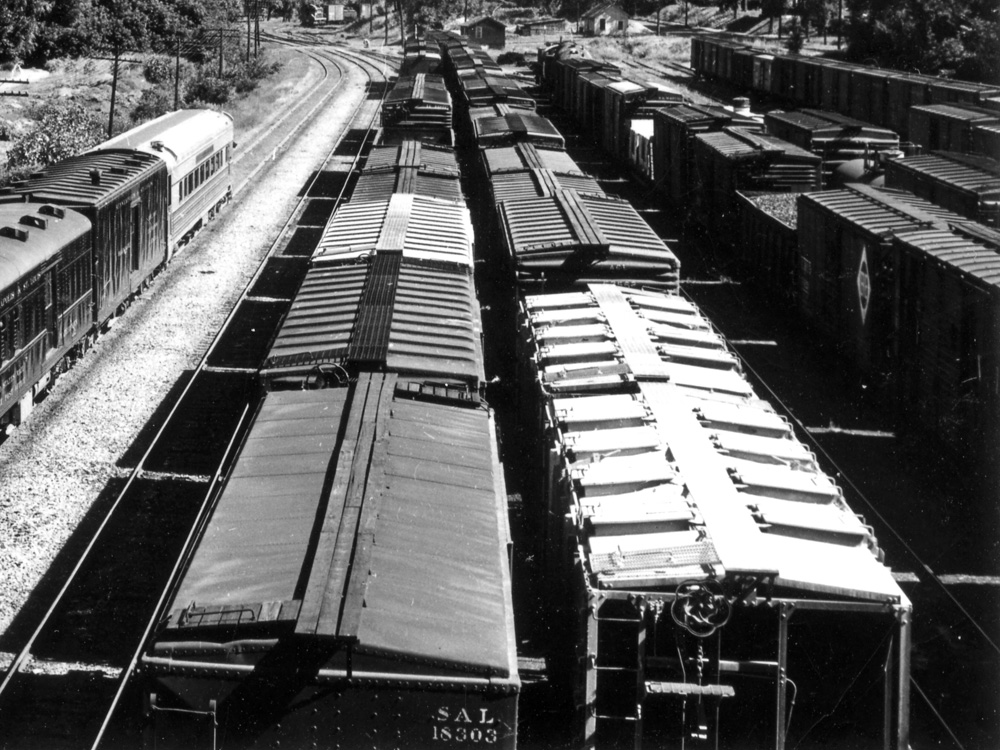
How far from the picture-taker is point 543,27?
4405 inches

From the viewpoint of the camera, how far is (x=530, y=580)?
12.7m

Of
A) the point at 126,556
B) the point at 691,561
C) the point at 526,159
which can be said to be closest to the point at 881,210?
the point at 526,159

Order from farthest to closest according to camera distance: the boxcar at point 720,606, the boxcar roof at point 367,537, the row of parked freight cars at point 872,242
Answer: the row of parked freight cars at point 872,242, the boxcar at point 720,606, the boxcar roof at point 367,537

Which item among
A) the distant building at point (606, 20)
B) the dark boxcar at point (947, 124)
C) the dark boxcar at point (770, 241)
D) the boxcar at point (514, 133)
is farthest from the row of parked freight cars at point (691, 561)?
the distant building at point (606, 20)

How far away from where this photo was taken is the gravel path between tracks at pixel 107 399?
1382 cm

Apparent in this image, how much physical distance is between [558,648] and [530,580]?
206 cm

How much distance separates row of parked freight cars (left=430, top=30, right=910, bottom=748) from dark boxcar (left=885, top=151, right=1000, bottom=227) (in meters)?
10.2

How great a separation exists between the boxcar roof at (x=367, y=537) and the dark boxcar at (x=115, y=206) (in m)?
9.60

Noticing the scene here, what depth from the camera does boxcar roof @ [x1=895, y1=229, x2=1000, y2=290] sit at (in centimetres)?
1422

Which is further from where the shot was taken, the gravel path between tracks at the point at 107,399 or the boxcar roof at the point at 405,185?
the boxcar roof at the point at 405,185

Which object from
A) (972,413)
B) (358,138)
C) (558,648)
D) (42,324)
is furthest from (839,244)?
A: (358,138)

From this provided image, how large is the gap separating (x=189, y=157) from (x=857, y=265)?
16.3 m

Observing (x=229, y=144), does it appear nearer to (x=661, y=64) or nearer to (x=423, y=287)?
(x=423, y=287)

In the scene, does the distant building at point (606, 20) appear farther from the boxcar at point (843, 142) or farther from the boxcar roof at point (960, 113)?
the boxcar at point (843, 142)
